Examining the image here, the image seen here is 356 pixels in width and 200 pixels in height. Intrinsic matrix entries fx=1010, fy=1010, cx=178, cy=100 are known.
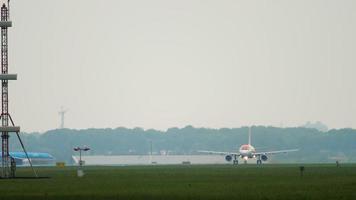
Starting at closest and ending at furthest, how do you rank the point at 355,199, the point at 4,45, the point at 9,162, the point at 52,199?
the point at 355,199, the point at 52,199, the point at 4,45, the point at 9,162

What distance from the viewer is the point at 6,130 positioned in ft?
310

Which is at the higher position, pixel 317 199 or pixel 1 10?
pixel 1 10

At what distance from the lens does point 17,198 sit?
186 ft

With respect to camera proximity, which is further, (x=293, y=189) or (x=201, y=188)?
(x=201, y=188)

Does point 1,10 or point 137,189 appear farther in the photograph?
point 1,10

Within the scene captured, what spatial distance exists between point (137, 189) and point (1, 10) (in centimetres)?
3438

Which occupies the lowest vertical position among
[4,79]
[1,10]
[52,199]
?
[52,199]

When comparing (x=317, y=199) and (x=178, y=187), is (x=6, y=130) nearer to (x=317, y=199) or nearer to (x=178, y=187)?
(x=178, y=187)

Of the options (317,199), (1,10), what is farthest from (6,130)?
(317,199)

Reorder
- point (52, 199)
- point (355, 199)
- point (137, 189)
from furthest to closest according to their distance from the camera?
point (137, 189), point (52, 199), point (355, 199)

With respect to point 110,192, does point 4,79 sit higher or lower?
higher

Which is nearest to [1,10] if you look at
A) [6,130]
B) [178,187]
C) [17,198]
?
[6,130]

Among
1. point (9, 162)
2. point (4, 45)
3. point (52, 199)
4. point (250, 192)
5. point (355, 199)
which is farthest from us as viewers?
point (9, 162)

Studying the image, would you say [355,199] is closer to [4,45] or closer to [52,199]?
[52,199]
